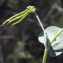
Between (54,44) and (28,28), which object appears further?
(28,28)

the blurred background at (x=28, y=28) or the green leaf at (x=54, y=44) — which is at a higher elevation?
the blurred background at (x=28, y=28)

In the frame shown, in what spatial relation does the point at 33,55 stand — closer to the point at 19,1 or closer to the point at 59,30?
the point at 19,1

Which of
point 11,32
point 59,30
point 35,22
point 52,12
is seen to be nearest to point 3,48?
point 11,32

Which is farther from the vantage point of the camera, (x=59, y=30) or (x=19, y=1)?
(x=19, y=1)

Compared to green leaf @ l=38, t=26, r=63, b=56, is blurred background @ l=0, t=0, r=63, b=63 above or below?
above

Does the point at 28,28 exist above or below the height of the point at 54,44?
above

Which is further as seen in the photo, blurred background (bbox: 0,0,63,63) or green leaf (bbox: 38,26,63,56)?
blurred background (bbox: 0,0,63,63)

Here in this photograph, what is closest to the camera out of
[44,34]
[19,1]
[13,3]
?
[44,34]

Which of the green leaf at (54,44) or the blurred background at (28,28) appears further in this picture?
the blurred background at (28,28)
